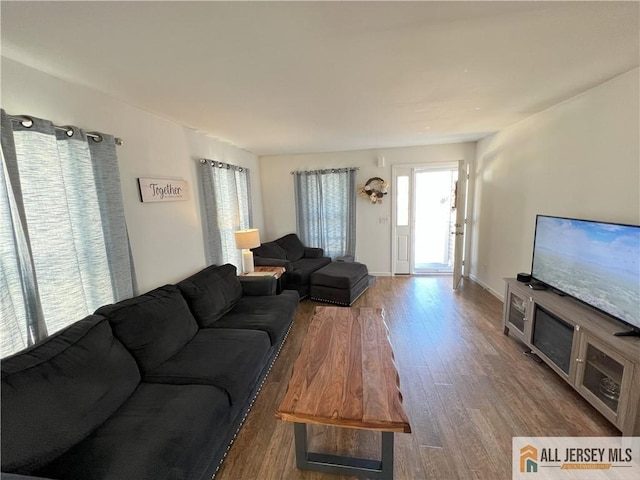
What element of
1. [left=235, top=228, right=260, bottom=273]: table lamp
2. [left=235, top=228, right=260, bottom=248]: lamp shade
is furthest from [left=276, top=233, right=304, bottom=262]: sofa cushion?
[left=235, top=228, right=260, bottom=248]: lamp shade

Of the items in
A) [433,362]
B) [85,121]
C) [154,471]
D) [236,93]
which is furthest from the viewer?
[433,362]

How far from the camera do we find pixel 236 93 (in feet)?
6.59

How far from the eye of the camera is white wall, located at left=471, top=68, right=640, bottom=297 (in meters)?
1.92

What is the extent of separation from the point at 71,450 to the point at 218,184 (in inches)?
111

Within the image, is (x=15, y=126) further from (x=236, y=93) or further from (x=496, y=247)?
(x=496, y=247)

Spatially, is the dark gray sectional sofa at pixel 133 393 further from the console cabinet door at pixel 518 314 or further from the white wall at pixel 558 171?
the white wall at pixel 558 171

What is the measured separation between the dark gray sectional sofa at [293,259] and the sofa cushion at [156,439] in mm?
2399

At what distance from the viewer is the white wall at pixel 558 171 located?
1.92 m

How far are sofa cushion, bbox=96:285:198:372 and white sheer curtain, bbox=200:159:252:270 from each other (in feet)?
3.99

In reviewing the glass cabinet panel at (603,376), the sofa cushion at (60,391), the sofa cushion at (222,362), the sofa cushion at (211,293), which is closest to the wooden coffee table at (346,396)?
the sofa cushion at (222,362)

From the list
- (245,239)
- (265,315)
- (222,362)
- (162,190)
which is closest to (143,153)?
(162,190)

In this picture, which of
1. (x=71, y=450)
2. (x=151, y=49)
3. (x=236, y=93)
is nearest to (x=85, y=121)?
(x=151, y=49)

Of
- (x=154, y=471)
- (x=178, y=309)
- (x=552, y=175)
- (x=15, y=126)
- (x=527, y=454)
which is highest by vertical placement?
(x=15, y=126)

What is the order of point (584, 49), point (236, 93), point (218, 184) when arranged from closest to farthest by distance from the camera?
point (584, 49) < point (236, 93) < point (218, 184)
